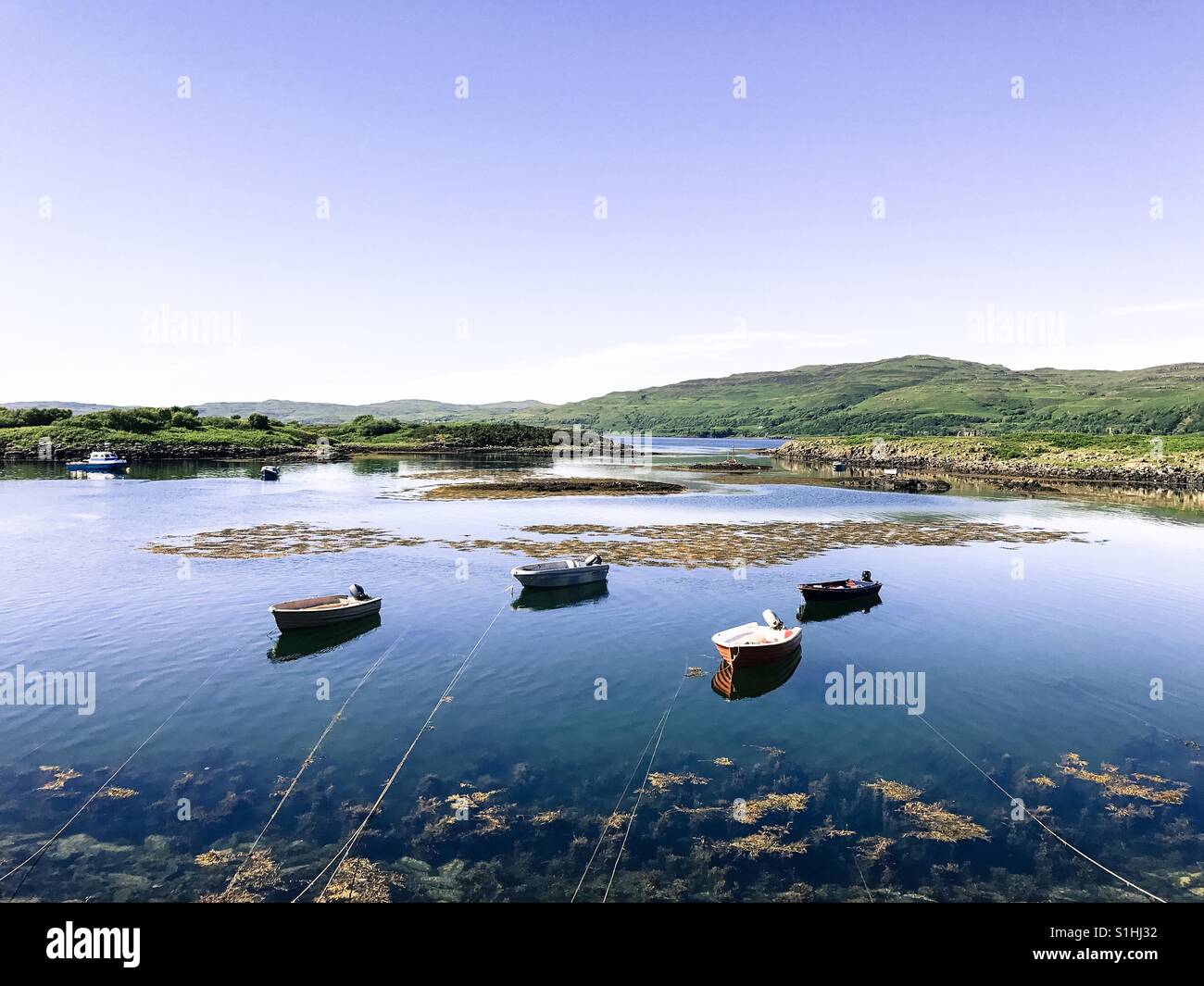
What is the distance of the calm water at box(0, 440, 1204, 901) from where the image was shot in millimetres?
17828

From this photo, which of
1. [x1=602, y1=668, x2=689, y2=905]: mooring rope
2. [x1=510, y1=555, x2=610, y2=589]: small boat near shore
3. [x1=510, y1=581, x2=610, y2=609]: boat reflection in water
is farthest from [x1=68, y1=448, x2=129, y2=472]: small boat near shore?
[x1=602, y1=668, x2=689, y2=905]: mooring rope

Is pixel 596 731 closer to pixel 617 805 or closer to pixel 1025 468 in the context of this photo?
pixel 617 805

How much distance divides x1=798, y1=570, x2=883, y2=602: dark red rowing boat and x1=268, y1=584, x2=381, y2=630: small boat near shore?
2617 cm

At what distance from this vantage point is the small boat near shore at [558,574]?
45375mm

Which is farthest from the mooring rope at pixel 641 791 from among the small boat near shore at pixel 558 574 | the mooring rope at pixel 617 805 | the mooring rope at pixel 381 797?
the small boat near shore at pixel 558 574

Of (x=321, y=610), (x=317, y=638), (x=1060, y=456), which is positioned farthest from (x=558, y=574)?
(x=1060, y=456)

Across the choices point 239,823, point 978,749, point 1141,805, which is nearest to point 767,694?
point 978,749

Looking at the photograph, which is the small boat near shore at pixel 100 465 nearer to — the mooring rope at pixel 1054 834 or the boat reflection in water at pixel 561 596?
the boat reflection in water at pixel 561 596

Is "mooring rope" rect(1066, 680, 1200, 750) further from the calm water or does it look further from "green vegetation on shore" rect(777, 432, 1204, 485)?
Answer: "green vegetation on shore" rect(777, 432, 1204, 485)

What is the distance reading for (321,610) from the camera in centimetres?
3631

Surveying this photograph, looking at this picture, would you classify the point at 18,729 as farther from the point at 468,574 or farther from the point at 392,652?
the point at 468,574

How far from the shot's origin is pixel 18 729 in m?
25.2

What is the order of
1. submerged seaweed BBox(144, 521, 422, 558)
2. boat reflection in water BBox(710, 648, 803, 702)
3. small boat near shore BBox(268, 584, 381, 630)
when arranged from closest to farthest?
1. boat reflection in water BBox(710, 648, 803, 702)
2. small boat near shore BBox(268, 584, 381, 630)
3. submerged seaweed BBox(144, 521, 422, 558)

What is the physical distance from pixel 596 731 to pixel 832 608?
75.0 ft
